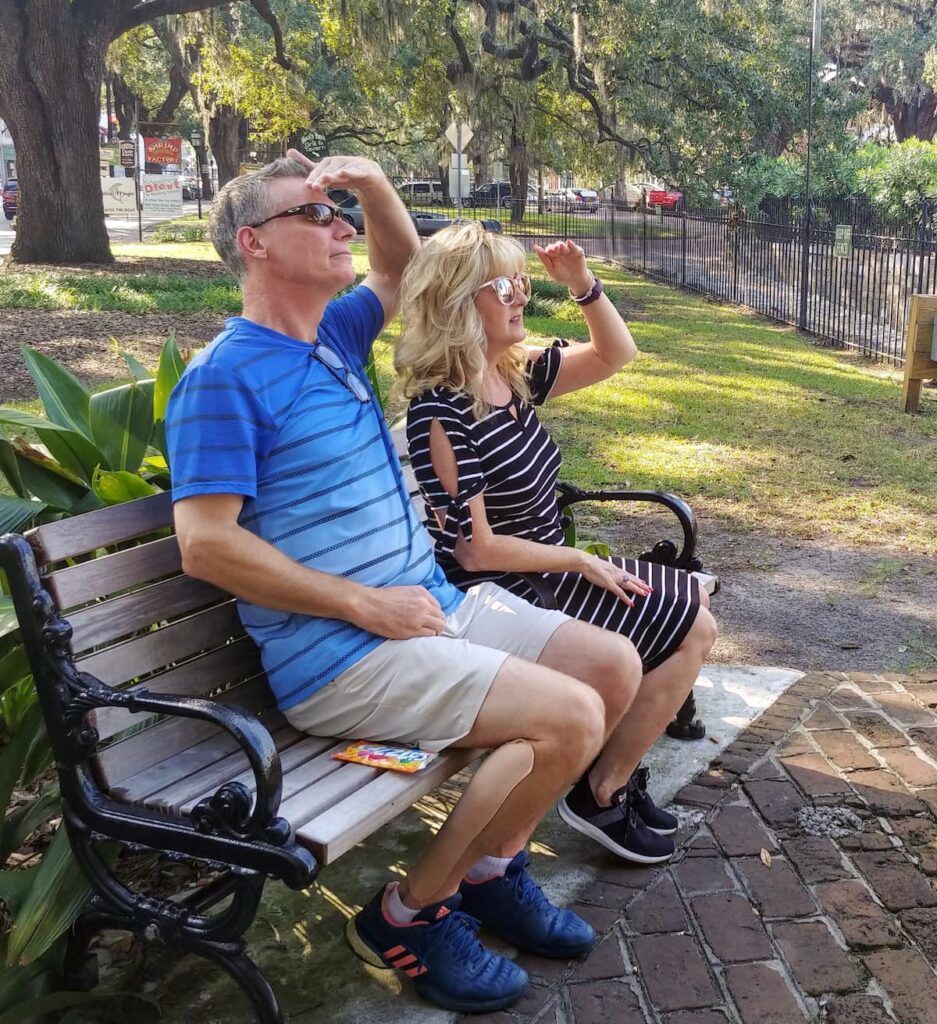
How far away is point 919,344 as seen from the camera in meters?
8.87

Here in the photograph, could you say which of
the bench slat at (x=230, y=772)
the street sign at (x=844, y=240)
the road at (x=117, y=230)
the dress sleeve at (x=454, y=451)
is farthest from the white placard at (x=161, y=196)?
the bench slat at (x=230, y=772)

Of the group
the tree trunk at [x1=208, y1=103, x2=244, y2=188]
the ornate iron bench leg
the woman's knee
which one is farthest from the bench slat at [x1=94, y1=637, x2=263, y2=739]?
the tree trunk at [x1=208, y1=103, x2=244, y2=188]

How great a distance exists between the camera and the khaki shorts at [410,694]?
2391 millimetres

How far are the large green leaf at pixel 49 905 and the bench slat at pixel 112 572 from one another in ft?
1.68

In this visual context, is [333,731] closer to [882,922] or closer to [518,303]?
[518,303]

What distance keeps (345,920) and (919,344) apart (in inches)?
294

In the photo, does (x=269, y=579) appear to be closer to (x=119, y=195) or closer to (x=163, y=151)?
(x=119, y=195)

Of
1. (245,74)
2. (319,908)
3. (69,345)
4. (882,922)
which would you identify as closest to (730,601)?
(882,922)

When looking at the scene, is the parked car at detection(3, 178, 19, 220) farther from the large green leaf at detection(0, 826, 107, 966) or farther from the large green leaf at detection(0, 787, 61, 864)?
the large green leaf at detection(0, 826, 107, 966)

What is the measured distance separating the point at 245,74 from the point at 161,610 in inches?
939

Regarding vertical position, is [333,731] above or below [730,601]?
above

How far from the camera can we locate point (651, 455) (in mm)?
7512

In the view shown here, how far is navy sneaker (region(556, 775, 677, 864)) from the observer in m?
2.93

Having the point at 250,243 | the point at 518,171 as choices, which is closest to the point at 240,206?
the point at 250,243
